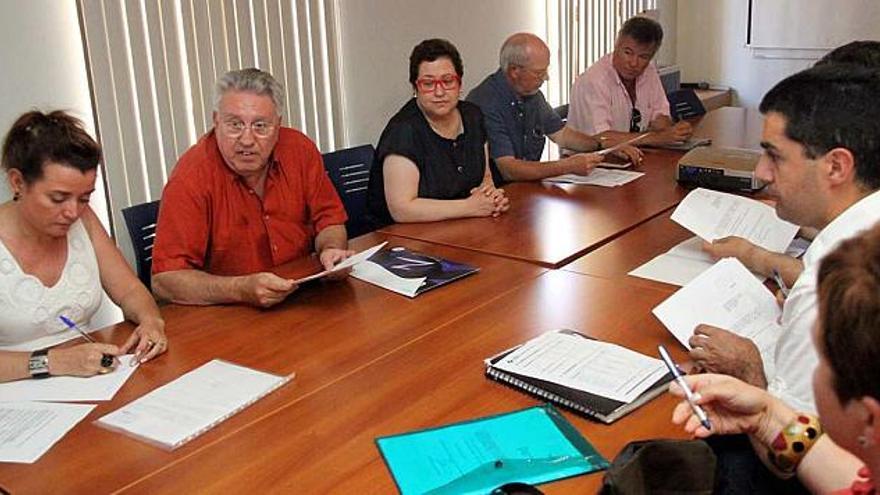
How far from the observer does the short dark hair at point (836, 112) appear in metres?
1.66

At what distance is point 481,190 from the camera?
2.95 meters

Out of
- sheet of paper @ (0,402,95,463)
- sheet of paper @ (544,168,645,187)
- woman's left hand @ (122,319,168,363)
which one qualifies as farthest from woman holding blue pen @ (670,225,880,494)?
sheet of paper @ (544,168,645,187)

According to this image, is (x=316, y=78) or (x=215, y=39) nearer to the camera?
(x=215, y=39)

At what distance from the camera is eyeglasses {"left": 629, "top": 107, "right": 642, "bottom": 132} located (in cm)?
449

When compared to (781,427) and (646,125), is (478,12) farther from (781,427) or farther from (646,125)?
(781,427)

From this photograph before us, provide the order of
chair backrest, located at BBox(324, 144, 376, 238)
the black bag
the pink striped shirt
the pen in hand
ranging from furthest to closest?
the pink striped shirt < chair backrest, located at BBox(324, 144, 376, 238) < the pen in hand < the black bag

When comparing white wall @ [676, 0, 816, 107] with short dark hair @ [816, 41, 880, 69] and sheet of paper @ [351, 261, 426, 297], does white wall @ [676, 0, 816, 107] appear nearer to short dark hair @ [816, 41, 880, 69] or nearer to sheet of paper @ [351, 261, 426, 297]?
short dark hair @ [816, 41, 880, 69]

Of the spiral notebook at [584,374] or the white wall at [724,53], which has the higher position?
the white wall at [724,53]

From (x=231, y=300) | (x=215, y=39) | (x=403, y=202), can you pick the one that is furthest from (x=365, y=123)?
(x=231, y=300)

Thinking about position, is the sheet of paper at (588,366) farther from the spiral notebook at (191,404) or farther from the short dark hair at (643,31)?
the short dark hair at (643,31)

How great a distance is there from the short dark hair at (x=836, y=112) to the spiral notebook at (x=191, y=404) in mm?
1217

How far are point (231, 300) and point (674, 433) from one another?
1219mm

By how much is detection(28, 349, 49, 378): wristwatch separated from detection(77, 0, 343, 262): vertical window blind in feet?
5.42

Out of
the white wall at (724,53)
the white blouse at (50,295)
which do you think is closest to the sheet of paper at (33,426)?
the white blouse at (50,295)
